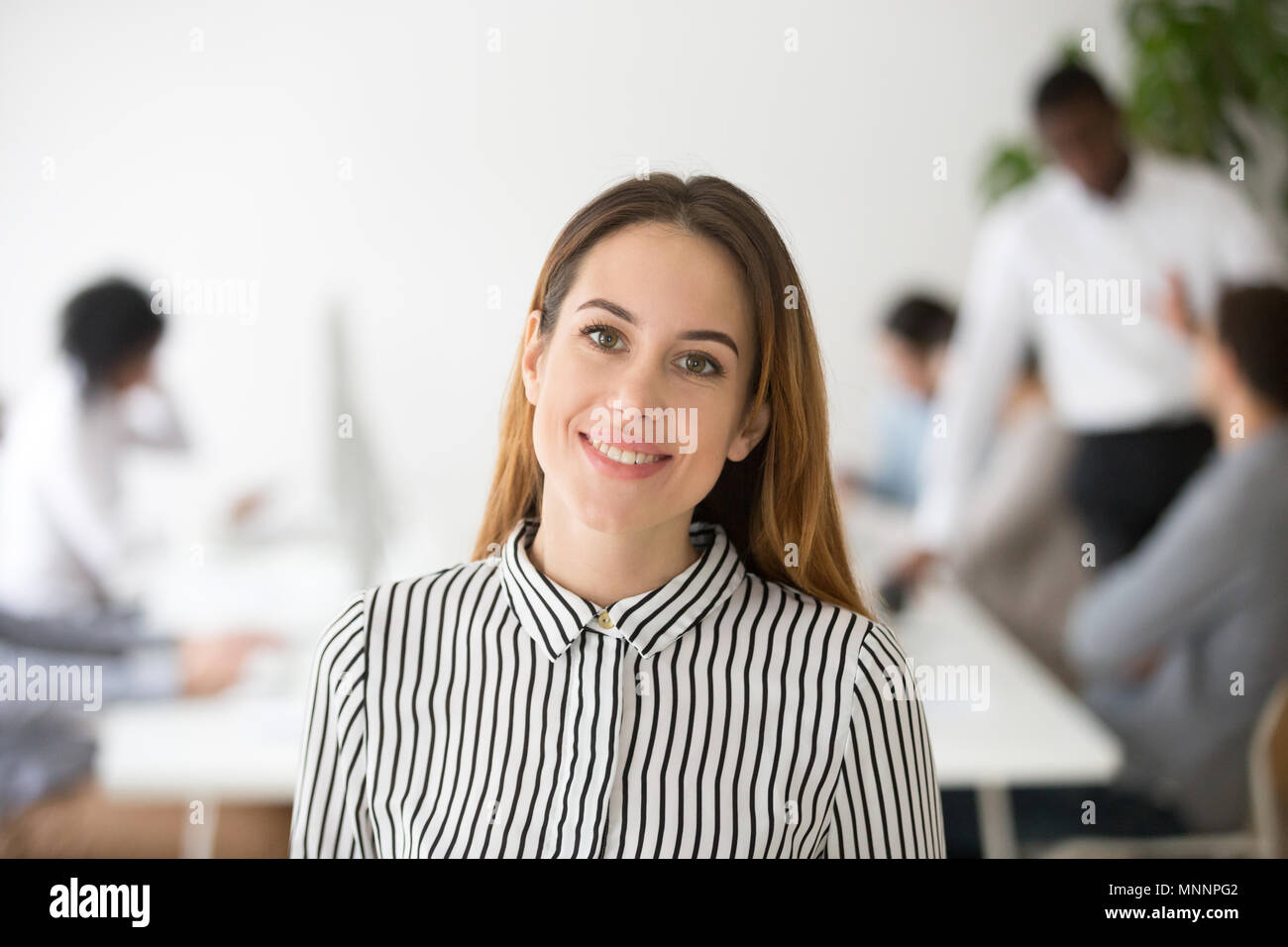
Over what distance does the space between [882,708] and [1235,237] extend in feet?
8.21

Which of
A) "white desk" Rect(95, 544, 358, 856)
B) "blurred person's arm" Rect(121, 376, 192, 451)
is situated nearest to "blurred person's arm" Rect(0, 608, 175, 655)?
"white desk" Rect(95, 544, 358, 856)

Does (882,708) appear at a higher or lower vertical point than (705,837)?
higher

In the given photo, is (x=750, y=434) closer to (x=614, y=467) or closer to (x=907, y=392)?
(x=614, y=467)

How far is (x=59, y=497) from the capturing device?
232 centimetres

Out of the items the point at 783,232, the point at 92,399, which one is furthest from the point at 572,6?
the point at 783,232

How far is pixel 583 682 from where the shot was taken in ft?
3.28

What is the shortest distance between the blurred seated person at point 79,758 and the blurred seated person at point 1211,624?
156 centimetres

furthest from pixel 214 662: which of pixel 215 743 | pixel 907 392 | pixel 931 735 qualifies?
pixel 907 392

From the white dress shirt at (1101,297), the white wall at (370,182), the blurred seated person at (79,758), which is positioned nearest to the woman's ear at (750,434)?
the blurred seated person at (79,758)

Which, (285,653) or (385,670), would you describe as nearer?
(385,670)

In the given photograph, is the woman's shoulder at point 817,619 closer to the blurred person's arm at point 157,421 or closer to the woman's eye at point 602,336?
the woman's eye at point 602,336

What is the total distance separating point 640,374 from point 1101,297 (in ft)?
8.07

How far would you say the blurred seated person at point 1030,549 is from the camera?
3070 millimetres
